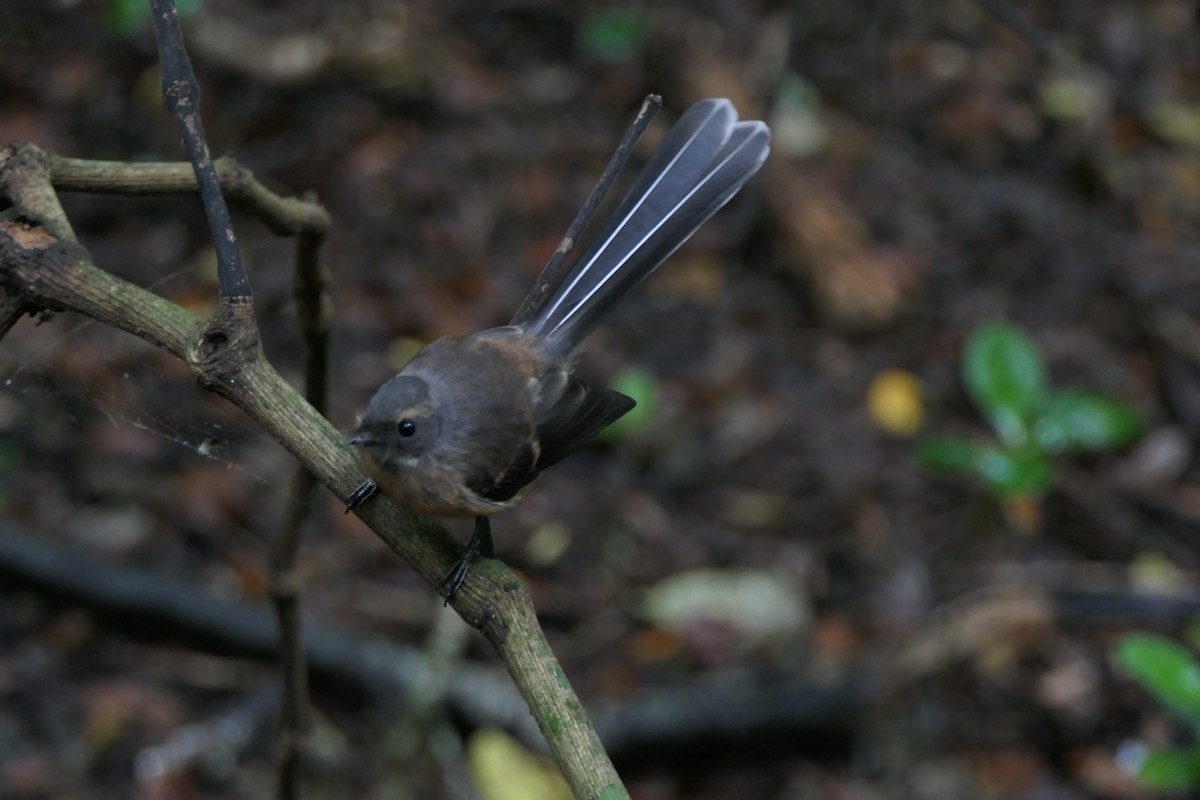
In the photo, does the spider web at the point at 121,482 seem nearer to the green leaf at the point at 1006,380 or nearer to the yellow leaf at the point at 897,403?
the yellow leaf at the point at 897,403

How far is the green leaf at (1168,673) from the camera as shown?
14.3ft

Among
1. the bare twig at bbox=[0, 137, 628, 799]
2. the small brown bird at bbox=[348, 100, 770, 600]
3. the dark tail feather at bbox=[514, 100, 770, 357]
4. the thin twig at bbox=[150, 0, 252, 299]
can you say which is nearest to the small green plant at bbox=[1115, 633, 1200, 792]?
the small brown bird at bbox=[348, 100, 770, 600]

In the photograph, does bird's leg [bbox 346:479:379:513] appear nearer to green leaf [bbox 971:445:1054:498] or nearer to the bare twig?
the bare twig

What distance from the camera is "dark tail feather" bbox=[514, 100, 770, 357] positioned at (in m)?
3.34

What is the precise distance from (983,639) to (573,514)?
1.87 metres

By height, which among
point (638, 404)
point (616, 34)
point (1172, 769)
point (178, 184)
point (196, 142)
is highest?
point (196, 142)

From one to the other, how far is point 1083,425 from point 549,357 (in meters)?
3.31

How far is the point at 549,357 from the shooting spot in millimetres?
3533

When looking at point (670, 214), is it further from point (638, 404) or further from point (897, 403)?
point (897, 403)

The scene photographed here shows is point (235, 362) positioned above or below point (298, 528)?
above

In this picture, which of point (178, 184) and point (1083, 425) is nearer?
point (178, 184)

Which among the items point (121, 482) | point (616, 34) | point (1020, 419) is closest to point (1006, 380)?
point (1020, 419)

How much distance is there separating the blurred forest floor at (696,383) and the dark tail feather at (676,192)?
1050 mm

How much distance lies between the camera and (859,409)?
641cm
